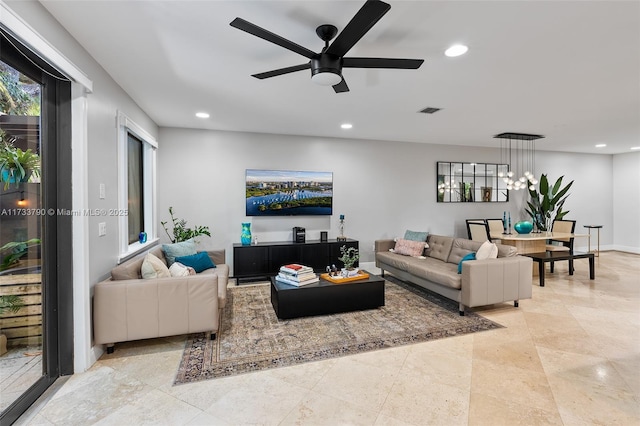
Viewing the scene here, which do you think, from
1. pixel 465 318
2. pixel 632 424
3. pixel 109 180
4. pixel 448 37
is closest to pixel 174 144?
pixel 109 180

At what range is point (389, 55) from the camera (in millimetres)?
A: 2693

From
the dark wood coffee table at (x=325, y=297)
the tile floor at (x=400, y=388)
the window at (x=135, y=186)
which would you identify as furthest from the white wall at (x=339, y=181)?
the tile floor at (x=400, y=388)

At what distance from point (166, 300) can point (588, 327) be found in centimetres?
425

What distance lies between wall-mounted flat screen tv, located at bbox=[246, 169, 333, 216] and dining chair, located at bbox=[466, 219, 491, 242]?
2.91 meters

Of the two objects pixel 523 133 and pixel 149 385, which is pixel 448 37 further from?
pixel 523 133

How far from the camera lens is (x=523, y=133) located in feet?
18.8

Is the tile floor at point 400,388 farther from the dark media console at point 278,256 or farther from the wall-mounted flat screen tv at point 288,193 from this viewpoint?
the wall-mounted flat screen tv at point 288,193

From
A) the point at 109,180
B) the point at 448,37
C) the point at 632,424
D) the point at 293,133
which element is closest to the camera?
the point at 632,424

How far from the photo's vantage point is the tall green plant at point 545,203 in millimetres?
7148

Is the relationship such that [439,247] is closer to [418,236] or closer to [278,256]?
[418,236]

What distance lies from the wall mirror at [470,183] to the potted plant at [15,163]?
253 inches

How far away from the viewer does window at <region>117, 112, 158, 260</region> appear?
10.9 feet

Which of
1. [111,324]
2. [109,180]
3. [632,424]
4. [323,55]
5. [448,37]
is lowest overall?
[632,424]

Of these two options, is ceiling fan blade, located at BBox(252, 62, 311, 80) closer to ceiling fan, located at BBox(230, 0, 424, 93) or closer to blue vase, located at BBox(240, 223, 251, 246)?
ceiling fan, located at BBox(230, 0, 424, 93)
